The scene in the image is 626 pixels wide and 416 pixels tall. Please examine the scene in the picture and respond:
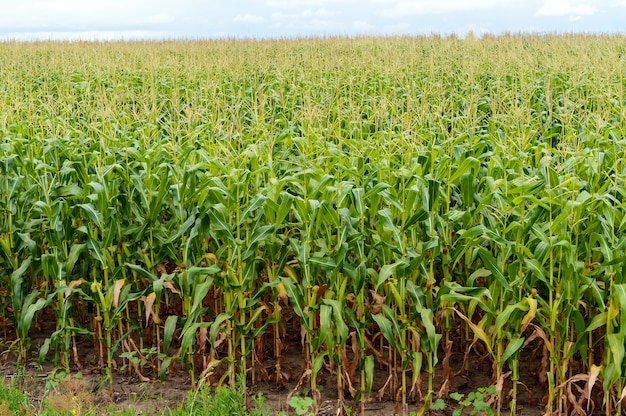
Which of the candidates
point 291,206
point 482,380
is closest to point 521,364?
point 482,380

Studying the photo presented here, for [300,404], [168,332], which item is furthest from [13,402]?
[300,404]

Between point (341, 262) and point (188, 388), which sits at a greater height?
point (341, 262)

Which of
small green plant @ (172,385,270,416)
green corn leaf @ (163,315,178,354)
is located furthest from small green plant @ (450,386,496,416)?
green corn leaf @ (163,315,178,354)

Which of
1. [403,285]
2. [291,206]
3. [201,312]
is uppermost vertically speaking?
[291,206]

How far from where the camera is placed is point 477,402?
4.49 meters

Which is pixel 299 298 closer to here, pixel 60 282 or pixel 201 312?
pixel 201 312

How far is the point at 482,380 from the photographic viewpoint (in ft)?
16.8

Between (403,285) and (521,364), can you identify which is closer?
(403,285)

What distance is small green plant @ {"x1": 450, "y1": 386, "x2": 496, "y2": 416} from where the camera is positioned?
4.45 metres

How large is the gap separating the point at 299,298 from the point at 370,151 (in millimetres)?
1485

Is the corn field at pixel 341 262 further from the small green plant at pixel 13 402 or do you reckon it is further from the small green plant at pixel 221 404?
the small green plant at pixel 13 402

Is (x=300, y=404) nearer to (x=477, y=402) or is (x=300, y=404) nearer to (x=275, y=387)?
(x=275, y=387)

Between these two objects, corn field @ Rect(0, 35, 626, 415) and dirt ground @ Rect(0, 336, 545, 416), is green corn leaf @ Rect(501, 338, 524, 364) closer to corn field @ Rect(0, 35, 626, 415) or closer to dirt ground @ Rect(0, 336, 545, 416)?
corn field @ Rect(0, 35, 626, 415)

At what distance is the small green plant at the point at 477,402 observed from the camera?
4453mm
